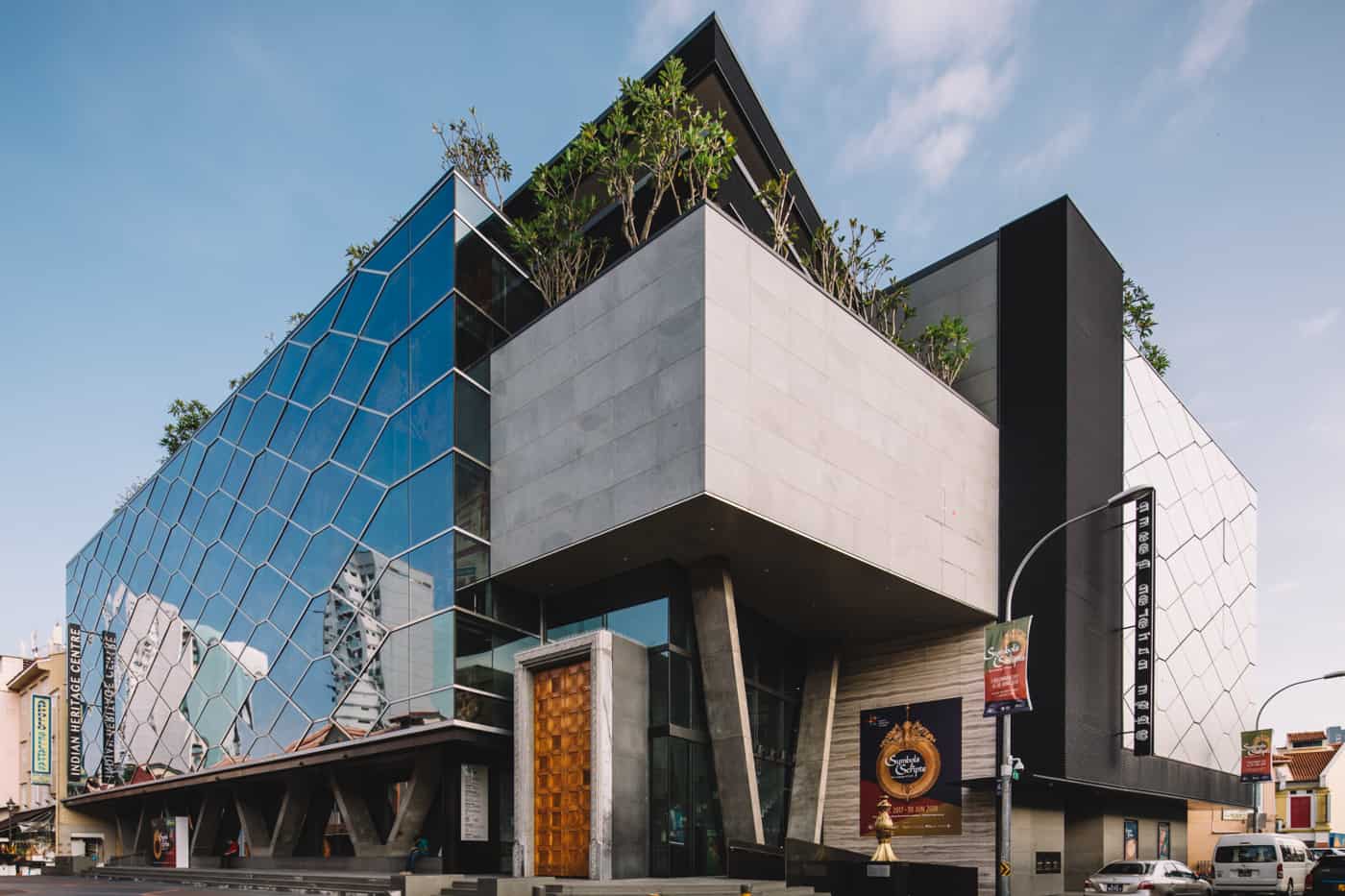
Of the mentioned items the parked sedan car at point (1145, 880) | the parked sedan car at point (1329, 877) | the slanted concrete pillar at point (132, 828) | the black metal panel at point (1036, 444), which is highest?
the black metal panel at point (1036, 444)

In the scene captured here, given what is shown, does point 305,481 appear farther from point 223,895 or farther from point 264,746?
point 223,895

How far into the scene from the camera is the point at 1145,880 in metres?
23.5

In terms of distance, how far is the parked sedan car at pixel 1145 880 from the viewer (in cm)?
2348

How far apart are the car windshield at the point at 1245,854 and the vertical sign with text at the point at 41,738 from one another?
46.6 meters

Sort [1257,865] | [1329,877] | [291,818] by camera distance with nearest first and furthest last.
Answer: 1. [1329,877]
2. [1257,865]
3. [291,818]

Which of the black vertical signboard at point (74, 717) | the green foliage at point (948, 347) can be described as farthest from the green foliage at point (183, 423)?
the green foliage at point (948, 347)

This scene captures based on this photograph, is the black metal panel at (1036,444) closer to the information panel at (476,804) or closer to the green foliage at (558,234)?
the green foliage at (558,234)

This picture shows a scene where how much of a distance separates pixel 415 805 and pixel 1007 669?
46.6ft

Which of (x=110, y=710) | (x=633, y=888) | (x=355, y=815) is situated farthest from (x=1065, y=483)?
(x=110, y=710)

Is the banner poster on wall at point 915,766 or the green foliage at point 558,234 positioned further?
the green foliage at point 558,234

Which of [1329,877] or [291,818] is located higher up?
[291,818]

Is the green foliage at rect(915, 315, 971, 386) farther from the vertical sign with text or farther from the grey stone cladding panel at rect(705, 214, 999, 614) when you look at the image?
the vertical sign with text

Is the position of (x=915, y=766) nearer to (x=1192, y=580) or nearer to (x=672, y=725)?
(x=672, y=725)

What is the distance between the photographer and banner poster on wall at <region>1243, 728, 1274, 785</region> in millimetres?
33656
